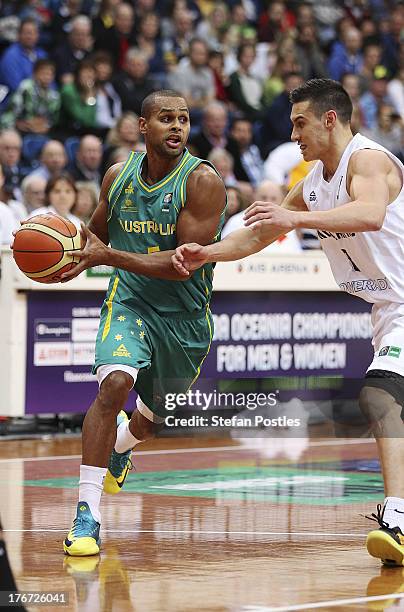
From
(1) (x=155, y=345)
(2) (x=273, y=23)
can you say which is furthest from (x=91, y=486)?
(2) (x=273, y=23)

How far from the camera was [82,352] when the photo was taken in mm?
12000

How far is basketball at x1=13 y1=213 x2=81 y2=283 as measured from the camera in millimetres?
6691

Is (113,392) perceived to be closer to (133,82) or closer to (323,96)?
(323,96)

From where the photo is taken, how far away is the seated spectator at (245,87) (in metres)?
18.1

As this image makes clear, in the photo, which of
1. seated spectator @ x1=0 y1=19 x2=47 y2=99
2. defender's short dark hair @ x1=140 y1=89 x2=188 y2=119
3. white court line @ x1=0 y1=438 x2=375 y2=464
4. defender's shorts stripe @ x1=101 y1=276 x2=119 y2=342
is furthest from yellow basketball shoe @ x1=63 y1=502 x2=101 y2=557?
seated spectator @ x1=0 y1=19 x2=47 y2=99

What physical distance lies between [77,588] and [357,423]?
792 centimetres

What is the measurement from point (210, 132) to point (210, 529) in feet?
29.8

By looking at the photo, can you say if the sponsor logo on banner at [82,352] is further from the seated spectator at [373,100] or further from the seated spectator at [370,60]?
the seated spectator at [370,60]

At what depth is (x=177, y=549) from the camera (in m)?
6.87

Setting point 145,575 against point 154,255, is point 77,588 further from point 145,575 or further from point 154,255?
point 154,255

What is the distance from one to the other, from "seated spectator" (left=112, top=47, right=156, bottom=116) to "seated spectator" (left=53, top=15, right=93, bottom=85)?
51cm

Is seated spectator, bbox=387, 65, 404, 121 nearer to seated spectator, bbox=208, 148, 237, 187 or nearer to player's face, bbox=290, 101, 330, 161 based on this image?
seated spectator, bbox=208, 148, 237, 187

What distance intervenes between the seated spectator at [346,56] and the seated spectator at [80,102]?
549 centimetres

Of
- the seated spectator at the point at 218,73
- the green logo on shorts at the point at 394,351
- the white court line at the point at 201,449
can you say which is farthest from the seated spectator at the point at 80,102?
the green logo on shorts at the point at 394,351
